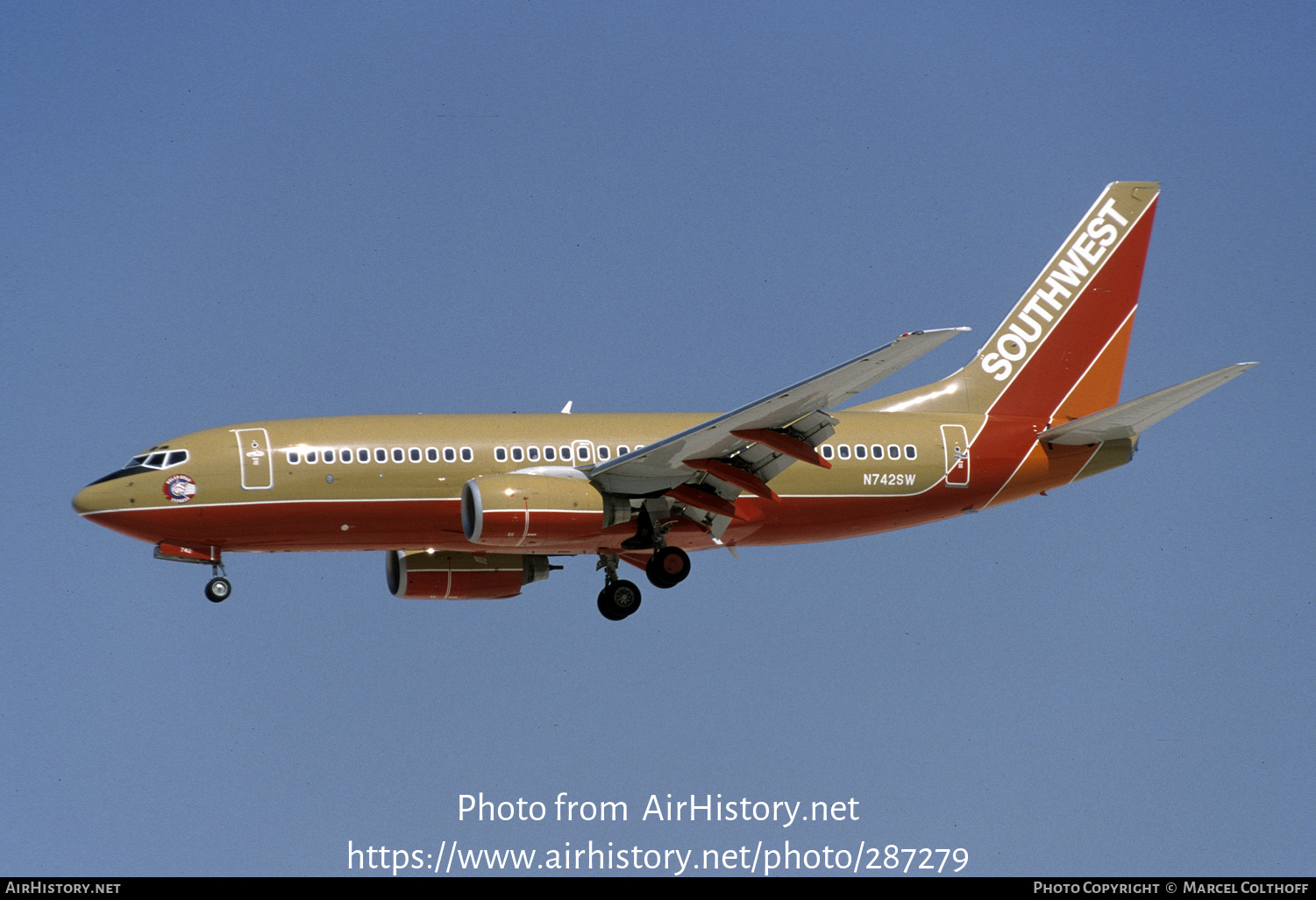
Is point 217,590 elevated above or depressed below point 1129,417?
below

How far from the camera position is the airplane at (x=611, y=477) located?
4247 cm

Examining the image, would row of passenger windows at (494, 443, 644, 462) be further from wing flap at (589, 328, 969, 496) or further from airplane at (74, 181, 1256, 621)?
wing flap at (589, 328, 969, 496)

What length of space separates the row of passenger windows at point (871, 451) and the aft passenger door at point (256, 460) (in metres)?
13.5

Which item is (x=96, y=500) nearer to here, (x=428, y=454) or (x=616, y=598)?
(x=428, y=454)

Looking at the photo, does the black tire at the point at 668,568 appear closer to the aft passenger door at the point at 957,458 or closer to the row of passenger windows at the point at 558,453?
the row of passenger windows at the point at 558,453

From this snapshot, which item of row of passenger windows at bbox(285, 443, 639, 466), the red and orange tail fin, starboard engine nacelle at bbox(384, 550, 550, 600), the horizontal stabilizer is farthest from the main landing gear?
the horizontal stabilizer

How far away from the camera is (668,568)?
44438mm

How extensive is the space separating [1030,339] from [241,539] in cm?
2164

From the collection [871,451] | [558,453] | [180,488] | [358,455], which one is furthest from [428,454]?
[871,451]

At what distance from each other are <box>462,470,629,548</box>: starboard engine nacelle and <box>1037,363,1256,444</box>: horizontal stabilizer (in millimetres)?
12483

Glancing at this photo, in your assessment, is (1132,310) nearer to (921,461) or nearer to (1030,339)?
(1030,339)

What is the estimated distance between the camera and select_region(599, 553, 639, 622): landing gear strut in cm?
4688

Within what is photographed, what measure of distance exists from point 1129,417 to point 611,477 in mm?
13071

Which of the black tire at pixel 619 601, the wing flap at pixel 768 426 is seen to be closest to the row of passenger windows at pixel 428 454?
the wing flap at pixel 768 426
